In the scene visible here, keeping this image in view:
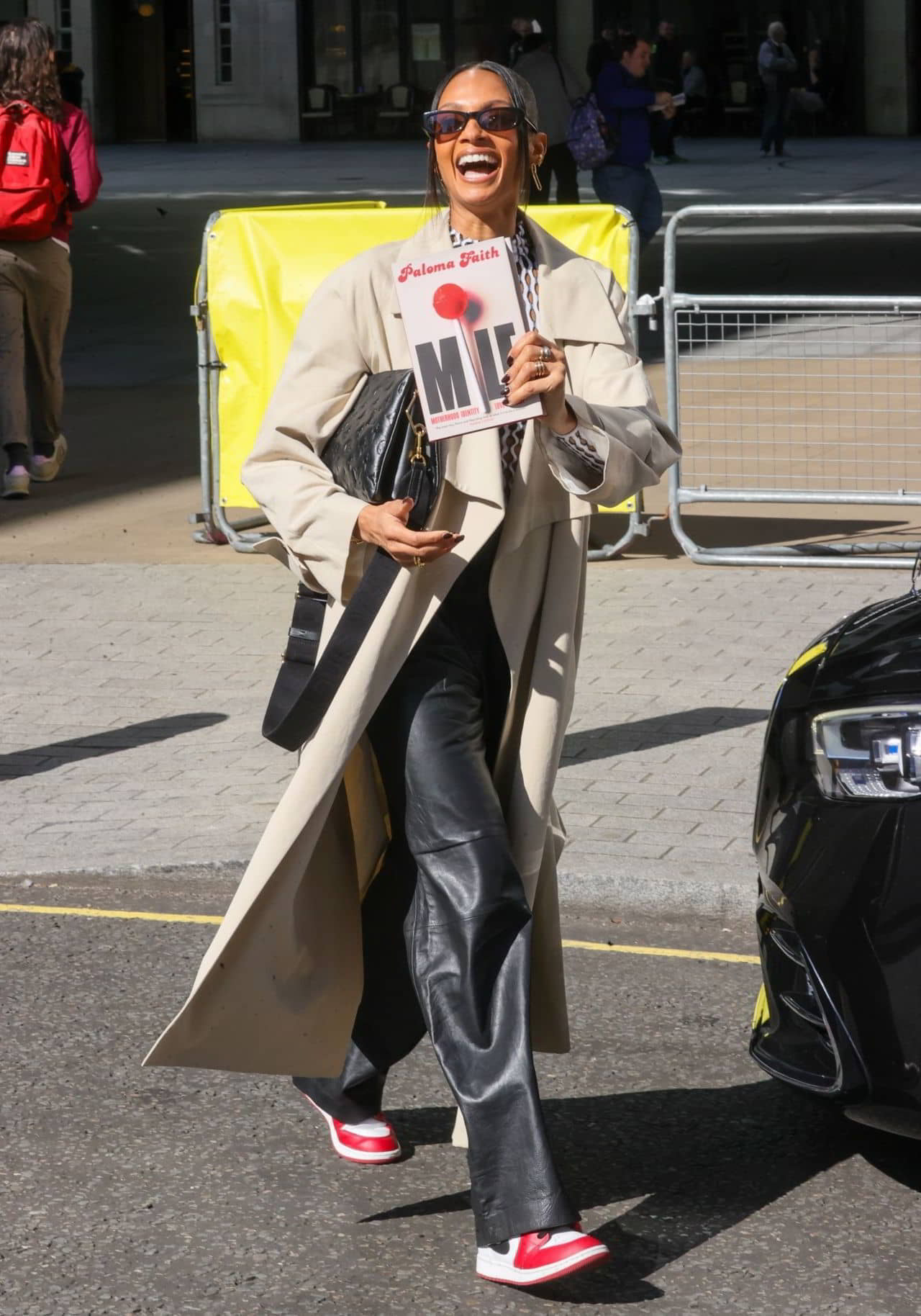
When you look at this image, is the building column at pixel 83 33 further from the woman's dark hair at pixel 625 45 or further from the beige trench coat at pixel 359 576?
the beige trench coat at pixel 359 576

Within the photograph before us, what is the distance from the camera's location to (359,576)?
11.4 ft

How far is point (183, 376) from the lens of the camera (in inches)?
591

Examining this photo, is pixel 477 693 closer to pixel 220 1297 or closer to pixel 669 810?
pixel 220 1297

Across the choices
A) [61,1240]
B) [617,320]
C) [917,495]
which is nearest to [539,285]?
[617,320]

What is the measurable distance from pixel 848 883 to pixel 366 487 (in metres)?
1.05

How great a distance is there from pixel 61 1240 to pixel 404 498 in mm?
1451

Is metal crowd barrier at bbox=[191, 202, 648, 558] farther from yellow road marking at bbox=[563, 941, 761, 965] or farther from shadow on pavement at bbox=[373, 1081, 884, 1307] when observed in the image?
shadow on pavement at bbox=[373, 1081, 884, 1307]

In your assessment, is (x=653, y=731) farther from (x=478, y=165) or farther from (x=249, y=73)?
(x=249, y=73)

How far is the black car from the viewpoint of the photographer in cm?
338

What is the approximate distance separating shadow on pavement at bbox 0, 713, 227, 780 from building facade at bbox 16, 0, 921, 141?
38.1 m

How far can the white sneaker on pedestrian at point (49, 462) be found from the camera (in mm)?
10984

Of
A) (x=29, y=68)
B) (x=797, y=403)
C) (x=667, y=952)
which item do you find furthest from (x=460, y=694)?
(x=797, y=403)

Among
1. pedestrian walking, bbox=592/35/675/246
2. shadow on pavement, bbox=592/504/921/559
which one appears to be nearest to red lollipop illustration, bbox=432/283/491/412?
shadow on pavement, bbox=592/504/921/559

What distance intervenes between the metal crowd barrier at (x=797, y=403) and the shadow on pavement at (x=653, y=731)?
221cm
